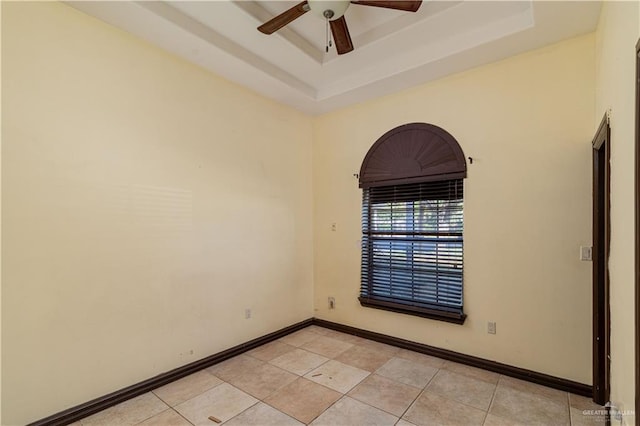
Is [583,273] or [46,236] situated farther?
[583,273]

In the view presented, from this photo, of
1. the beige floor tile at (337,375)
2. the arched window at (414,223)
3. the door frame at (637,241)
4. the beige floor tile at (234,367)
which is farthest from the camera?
the arched window at (414,223)

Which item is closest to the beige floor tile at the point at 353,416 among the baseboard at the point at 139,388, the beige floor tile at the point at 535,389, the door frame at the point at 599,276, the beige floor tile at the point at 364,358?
the beige floor tile at the point at 364,358

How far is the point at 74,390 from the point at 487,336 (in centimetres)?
360

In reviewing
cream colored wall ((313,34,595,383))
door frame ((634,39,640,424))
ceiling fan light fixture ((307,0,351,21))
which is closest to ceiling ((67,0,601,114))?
cream colored wall ((313,34,595,383))

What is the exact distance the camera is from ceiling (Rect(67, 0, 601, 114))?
2.45 m

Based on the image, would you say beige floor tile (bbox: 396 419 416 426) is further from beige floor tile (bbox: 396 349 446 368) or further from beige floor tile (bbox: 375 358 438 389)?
beige floor tile (bbox: 396 349 446 368)

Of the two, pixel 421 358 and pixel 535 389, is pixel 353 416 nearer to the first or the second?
pixel 421 358

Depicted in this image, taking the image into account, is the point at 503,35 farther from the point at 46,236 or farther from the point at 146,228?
the point at 46,236

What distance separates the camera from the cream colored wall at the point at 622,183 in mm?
1439

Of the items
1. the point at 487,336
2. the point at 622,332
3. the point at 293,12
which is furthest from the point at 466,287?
the point at 293,12

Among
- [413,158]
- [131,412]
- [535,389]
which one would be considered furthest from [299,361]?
[413,158]

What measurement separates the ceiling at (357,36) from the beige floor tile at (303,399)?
3127mm

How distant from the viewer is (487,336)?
3.06 metres

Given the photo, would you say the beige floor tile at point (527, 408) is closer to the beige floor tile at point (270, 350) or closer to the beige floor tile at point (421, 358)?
the beige floor tile at point (421, 358)
